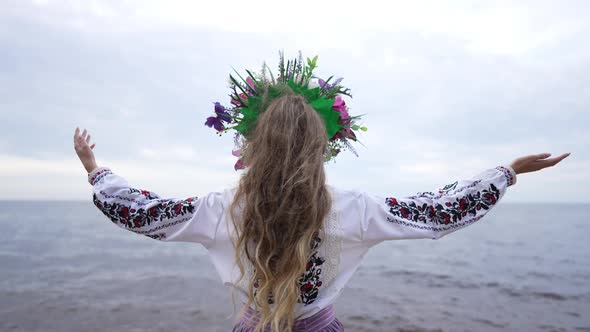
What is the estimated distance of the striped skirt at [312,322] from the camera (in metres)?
1.60

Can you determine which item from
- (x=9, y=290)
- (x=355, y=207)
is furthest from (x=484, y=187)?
(x=9, y=290)

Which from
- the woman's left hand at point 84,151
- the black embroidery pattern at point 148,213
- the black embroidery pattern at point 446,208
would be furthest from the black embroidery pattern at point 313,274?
the woman's left hand at point 84,151

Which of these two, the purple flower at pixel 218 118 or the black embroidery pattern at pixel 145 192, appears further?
the purple flower at pixel 218 118

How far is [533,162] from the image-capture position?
1.65 metres

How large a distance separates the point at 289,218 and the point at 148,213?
58cm

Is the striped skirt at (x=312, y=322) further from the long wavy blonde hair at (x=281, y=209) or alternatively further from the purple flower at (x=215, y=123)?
the purple flower at (x=215, y=123)

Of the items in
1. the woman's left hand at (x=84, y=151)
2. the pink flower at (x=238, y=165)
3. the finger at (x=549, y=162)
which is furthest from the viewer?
the pink flower at (x=238, y=165)

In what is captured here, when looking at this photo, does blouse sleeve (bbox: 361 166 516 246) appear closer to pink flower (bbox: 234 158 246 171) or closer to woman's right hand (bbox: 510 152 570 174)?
woman's right hand (bbox: 510 152 570 174)

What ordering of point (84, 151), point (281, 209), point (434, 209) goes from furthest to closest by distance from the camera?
point (84, 151)
point (434, 209)
point (281, 209)

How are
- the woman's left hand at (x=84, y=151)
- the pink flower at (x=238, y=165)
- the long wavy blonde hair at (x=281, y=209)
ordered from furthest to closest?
1. the pink flower at (x=238, y=165)
2. the woman's left hand at (x=84, y=151)
3. the long wavy blonde hair at (x=281, y=209)

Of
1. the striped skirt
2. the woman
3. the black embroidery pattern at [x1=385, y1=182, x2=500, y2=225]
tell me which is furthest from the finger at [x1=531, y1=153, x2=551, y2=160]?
the striped skirt

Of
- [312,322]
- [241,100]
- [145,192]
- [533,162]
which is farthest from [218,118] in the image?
[533,162]

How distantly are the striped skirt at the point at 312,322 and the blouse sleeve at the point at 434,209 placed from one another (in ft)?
1.23

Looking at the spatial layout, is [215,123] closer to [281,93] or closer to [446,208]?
[281,93]
